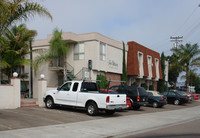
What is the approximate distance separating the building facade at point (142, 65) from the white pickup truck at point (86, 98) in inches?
658

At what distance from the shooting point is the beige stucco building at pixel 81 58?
79.9 ft

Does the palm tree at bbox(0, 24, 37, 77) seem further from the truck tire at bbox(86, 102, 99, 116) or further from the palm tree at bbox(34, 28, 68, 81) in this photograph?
the truck tire at bbox(86, 102, 99, 116)

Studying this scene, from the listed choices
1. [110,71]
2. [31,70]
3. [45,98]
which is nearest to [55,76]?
[31,70]

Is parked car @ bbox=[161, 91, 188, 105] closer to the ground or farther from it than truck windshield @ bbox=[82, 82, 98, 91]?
closer to the ground

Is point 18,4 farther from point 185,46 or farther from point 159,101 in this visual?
point 185,46

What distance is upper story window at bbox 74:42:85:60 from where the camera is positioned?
82.0 ft

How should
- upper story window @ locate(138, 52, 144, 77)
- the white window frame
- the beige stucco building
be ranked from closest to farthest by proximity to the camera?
the beige stucco building → the white window frame → upper story window @ locate(138, 52, 144, 77)

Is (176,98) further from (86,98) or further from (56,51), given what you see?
(86,98)

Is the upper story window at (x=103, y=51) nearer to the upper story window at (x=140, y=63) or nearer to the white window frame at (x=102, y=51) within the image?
the white window frame at (x=102, y=51)

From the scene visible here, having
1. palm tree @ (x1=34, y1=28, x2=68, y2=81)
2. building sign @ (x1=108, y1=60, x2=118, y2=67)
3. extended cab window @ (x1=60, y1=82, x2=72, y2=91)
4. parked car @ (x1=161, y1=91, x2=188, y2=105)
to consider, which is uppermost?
palm tree @ (x1=34, y1=28, x2=68, y2=81)

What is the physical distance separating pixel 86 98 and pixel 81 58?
11268 millimetres

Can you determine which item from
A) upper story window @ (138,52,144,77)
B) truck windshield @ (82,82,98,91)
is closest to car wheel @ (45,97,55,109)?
truck windshield @ (82,82,98,91)

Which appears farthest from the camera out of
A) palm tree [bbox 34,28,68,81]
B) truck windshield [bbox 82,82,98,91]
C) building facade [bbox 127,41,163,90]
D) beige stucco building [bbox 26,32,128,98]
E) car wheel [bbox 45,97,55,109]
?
building facade [bbox 127,41,163,90]

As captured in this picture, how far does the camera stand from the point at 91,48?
24.5m
